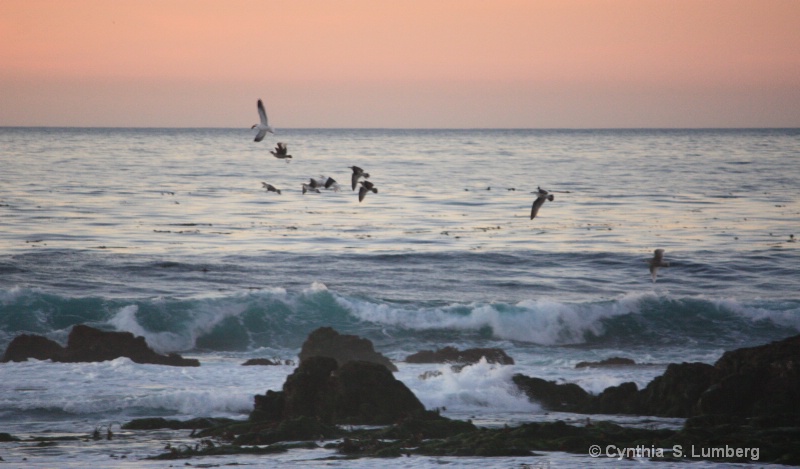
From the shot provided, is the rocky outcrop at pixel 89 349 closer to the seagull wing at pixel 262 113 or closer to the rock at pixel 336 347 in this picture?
the rock at pixel 336 347

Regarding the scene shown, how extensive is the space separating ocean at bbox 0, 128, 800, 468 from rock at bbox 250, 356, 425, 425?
1509 millimetres

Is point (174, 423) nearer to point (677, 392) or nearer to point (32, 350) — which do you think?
point (32, 350)

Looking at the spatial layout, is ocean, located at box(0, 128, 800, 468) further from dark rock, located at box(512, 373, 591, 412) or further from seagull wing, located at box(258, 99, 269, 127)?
seagull wing, located at box(258, 99, 269, 127)

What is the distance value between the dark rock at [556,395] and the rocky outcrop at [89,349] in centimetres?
837

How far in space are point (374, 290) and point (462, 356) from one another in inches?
369

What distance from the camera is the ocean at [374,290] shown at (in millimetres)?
17531

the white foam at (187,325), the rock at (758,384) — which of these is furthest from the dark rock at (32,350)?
the rock at (758,384)

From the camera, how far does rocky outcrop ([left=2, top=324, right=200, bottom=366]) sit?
A: 2114 cm

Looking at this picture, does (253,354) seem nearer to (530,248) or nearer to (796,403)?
(796,403)

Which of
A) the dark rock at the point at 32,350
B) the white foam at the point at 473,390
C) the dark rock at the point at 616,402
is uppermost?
the dark rock at the point at 616,402

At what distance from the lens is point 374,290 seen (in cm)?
3162

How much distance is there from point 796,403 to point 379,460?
7.11 m

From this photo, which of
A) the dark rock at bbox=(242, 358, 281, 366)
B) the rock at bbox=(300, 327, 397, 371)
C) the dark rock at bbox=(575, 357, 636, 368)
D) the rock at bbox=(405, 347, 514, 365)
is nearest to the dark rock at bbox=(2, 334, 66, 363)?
the dark rock at bbox=(242, 358, 281, 366)

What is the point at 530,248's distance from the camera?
39031mm
